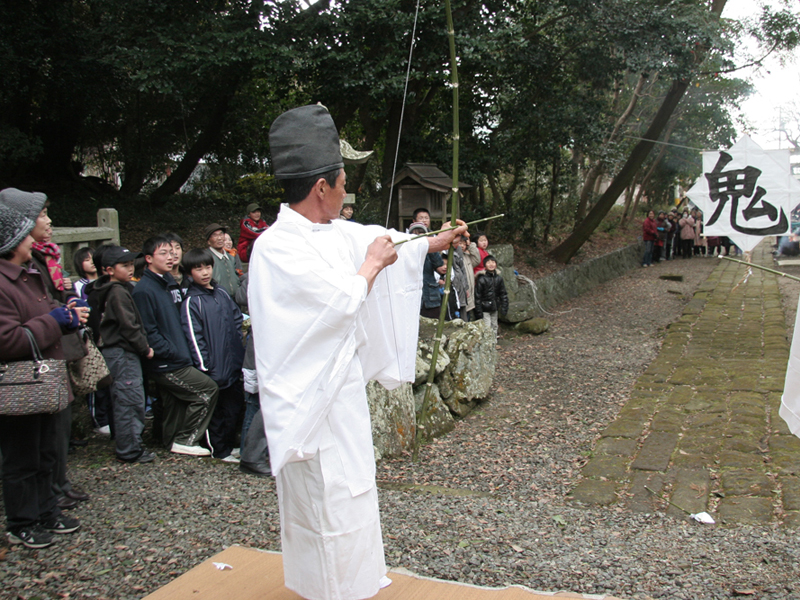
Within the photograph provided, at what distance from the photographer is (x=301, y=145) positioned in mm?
2387

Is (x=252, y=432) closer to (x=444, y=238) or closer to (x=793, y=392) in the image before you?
(x=444, y=238)

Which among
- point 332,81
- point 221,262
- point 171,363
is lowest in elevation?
point 171,363

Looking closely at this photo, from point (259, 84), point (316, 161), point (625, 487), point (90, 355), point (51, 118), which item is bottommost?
point (625, 487)

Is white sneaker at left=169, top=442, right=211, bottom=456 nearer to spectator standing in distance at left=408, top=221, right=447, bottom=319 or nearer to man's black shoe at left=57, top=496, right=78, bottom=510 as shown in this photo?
man's black shoe at left=57, top=496, right=78, bottom=510

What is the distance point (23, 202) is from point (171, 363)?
1653 mm

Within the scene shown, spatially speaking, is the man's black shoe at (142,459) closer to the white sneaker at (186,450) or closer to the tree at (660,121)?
the white sneaker at (186,450)

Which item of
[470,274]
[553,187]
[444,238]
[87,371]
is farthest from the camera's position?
[553,187]

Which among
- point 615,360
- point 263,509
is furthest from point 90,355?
point 615,360

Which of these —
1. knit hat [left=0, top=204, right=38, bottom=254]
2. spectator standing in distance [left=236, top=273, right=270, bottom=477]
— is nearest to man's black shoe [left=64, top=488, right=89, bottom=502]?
spectator standing in distance [left=236, top=273, right=270, bottom=477]

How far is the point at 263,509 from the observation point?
3809 millimetres

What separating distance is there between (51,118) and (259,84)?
12.9ft

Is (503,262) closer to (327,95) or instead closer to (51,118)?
(327,95)

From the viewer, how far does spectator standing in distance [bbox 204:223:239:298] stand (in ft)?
20.9

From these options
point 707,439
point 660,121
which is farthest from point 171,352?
point 660,121
